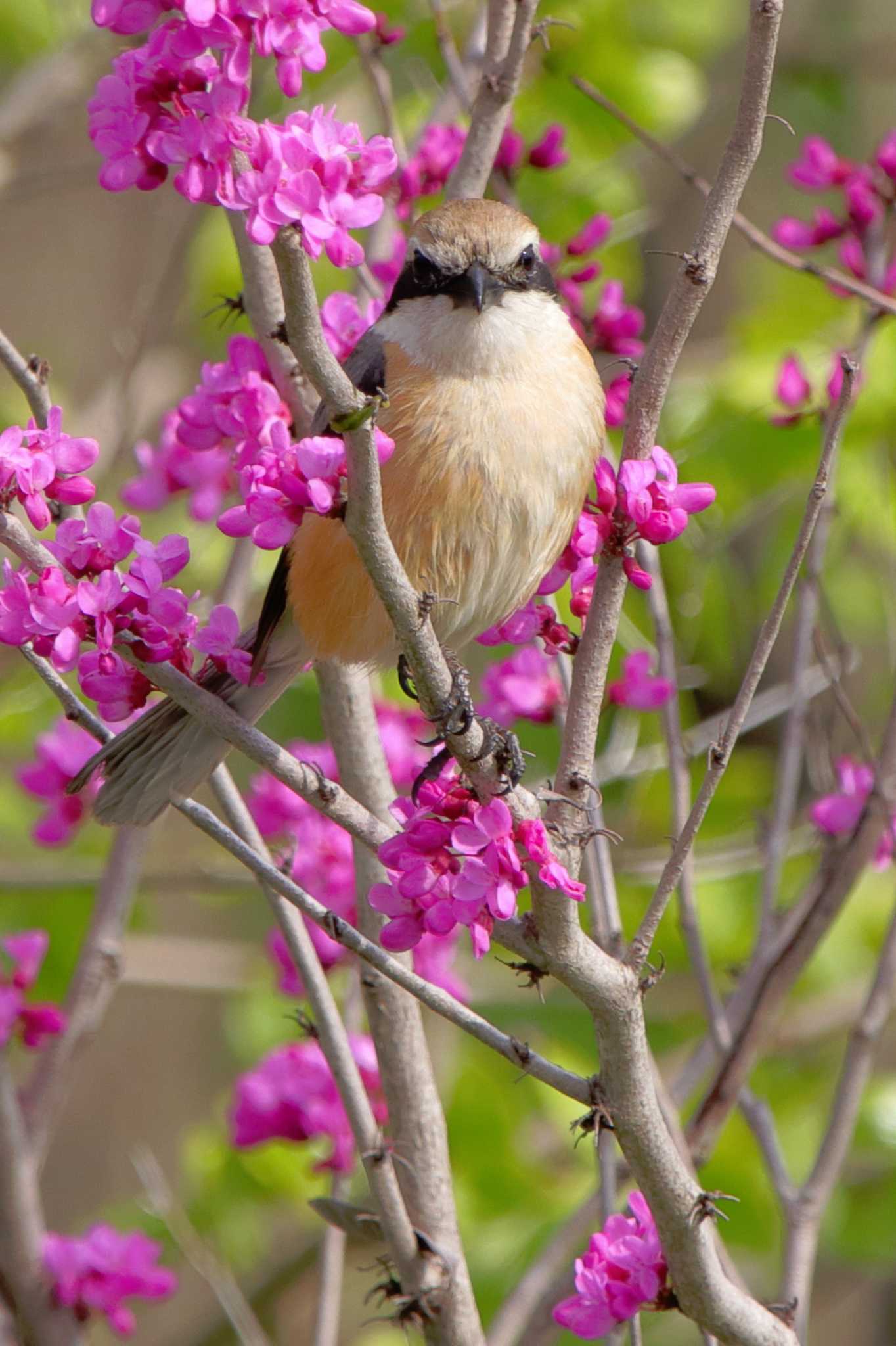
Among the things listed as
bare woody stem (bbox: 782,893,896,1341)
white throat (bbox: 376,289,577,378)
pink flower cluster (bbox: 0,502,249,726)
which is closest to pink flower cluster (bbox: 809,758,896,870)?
bare woody stem (bbox: 782,893,896,1341)

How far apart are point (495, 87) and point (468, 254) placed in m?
0.27

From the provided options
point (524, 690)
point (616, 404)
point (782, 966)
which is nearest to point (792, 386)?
point (616, 404)

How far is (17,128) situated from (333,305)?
233cm

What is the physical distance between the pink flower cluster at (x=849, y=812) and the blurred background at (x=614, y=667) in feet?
1.03

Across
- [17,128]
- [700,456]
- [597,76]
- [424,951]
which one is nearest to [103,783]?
[424,951]

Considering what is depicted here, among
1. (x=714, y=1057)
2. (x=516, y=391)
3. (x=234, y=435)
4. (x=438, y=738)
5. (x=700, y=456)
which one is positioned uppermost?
(x=700, y=456)

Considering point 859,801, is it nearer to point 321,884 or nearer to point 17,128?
point 321,884

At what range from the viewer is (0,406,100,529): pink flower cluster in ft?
6.20

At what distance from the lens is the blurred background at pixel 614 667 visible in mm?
3855

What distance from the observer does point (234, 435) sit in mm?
2482

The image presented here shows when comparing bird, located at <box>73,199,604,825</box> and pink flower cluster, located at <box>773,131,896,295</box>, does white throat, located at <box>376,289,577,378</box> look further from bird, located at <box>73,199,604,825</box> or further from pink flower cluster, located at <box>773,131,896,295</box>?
pink flower cluster, located at <box>773,131,896,295</box>

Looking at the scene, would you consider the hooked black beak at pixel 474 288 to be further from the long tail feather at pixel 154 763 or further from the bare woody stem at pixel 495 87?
the long tail feather at pixel 154 763

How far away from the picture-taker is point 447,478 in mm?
2523

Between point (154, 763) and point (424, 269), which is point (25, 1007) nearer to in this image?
point (154, 763)
